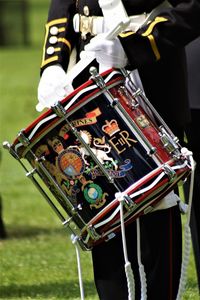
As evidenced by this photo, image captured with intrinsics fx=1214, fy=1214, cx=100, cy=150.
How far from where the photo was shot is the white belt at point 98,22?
3.94 metres

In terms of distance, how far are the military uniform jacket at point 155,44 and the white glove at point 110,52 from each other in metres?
0.02

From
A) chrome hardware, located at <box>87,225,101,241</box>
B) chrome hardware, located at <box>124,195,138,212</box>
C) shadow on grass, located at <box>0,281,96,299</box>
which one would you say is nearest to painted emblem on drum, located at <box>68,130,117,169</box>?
chrome hardware, located at <box>124,195,138,212</box>

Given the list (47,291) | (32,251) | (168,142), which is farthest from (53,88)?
(32,251)

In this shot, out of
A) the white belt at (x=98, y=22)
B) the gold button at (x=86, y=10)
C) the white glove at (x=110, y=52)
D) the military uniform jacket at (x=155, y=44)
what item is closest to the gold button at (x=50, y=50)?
the military uniform jacket at (x=155, y=44)

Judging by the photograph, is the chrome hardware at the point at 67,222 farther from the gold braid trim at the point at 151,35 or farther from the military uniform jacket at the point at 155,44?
the gold braid trim at the point at 151,35

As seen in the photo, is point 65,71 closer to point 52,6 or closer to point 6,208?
point 52,6

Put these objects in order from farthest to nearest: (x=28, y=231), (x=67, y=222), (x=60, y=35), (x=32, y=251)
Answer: (x=28, y=231) → (x=32, y=251) → (x=60, y=35) → (x=67, y=222)

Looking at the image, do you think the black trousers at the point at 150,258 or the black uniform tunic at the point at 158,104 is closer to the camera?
the black uniform tunic at the point at 158,104

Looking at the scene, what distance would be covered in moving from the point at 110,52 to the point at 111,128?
0.78ft

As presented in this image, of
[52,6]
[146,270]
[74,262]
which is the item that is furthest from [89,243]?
[74,262]

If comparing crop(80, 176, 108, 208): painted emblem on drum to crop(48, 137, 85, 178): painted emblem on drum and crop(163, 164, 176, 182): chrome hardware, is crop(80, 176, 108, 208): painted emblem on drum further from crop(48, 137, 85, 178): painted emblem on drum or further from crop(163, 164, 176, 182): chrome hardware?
crop(163, 164, 176, 182): chrome hardware

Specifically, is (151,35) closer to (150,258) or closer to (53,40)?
(53,40)

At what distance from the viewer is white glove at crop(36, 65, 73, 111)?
3934 mm

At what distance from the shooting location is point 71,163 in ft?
12.5
